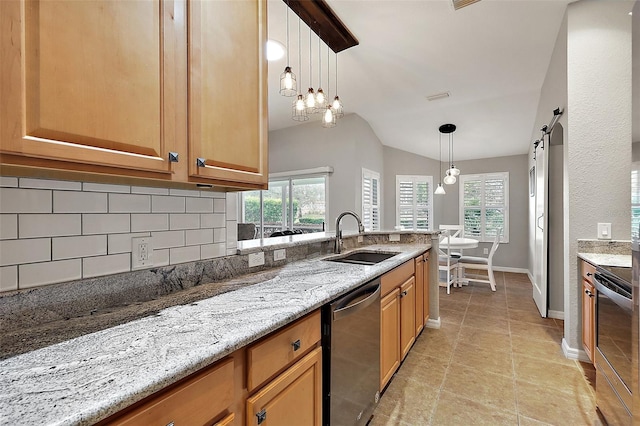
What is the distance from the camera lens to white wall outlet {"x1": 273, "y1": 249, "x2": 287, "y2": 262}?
1859 millimetres

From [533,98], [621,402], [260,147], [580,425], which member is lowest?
[580,425]

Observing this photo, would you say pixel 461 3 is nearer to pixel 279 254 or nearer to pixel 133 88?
pixel 279 254

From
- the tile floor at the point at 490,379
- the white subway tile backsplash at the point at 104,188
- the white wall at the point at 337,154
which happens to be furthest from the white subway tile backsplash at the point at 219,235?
the white wall at the point at 337,154

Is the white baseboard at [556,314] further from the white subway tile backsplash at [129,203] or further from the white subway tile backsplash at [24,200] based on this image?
the white subway tile backsplash at [24,200]

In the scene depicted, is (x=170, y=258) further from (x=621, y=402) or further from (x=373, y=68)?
(x=373, y=68)

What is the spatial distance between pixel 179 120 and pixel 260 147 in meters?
0.41

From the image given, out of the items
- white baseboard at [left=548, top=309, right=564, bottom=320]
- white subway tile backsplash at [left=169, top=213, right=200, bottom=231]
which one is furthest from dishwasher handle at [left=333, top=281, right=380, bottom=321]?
white baseboard at [left=548, top=309, right=564, bottom=320]

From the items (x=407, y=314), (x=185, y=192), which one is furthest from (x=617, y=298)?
(x=185, y=192)

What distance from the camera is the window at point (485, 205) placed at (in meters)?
6.05

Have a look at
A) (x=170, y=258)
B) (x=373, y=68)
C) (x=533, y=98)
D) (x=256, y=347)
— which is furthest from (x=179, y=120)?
(x=533, y=98)

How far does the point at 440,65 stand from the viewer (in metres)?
3.40

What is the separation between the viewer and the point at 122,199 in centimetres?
113

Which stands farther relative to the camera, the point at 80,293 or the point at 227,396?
the point at 80,293

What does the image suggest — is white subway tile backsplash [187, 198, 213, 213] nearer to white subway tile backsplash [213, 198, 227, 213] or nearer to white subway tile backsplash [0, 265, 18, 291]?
white subway tile backsplash [213, 198, 227, 213]
